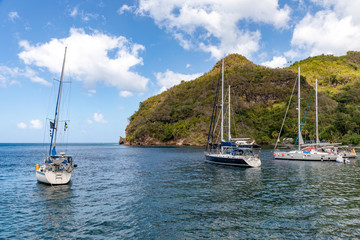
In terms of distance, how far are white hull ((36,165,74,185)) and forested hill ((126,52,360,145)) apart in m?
92.5

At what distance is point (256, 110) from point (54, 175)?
141 metres

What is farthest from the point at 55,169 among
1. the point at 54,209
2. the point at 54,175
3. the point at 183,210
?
the point at 183,210

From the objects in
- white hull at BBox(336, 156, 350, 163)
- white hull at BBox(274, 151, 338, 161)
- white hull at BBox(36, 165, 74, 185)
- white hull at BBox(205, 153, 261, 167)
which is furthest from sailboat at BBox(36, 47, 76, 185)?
white hull at BBox(336, 156, 350, 163)

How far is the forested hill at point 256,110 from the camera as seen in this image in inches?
4432

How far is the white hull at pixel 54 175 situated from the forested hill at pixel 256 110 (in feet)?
303

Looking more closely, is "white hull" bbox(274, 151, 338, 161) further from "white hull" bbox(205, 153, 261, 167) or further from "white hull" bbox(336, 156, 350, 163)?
→ "white hull" bbox(205, 153, 261, 167)

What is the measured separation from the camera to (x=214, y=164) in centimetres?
4291

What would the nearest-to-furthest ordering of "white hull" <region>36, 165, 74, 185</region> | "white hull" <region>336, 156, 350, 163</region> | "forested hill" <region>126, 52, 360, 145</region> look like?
"white hull" <region>36, 165, 74, 185</region> < "white hull" <region>336, 156, 350, 163</region> < "forested hill" <region>126, 52, 360, 145</region>

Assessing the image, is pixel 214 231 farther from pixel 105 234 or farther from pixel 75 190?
pixel 75 190

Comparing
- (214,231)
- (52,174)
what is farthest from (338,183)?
(52,174)

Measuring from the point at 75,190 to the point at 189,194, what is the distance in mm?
11472

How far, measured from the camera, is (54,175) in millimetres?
24875

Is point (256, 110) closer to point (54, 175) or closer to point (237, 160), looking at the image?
point (237, 160)

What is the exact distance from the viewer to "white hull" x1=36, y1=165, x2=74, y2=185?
2477 centimetres
